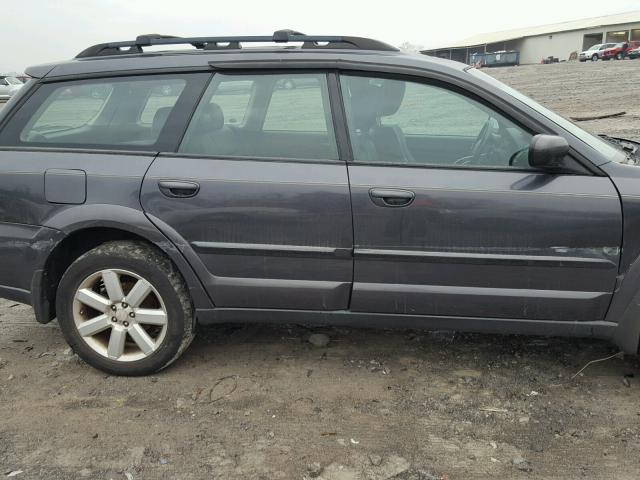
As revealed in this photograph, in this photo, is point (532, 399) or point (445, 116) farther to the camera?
point (445, 116)

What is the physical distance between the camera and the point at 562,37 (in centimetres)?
7481

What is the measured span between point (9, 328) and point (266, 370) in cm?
197

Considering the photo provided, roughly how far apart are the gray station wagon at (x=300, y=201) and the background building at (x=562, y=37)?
2592 inches

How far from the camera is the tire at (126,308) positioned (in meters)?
3.14

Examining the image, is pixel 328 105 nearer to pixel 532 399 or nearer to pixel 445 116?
pixel 445 116

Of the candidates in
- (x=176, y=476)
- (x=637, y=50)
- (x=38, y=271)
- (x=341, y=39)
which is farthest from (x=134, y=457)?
(x=637, y=50)

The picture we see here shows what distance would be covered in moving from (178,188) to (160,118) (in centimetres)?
47

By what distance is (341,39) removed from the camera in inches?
129

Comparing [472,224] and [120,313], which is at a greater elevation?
[472,224]

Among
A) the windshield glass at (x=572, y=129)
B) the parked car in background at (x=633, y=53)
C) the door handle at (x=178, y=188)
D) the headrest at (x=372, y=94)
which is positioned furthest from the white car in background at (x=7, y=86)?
the parked car in background at (x=633, y=53)

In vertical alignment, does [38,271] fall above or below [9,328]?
above

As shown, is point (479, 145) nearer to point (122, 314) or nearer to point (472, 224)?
point (472, 224)

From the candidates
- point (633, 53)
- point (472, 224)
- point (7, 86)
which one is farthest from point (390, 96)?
point (633, 53)

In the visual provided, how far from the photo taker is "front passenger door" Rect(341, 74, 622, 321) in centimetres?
281
